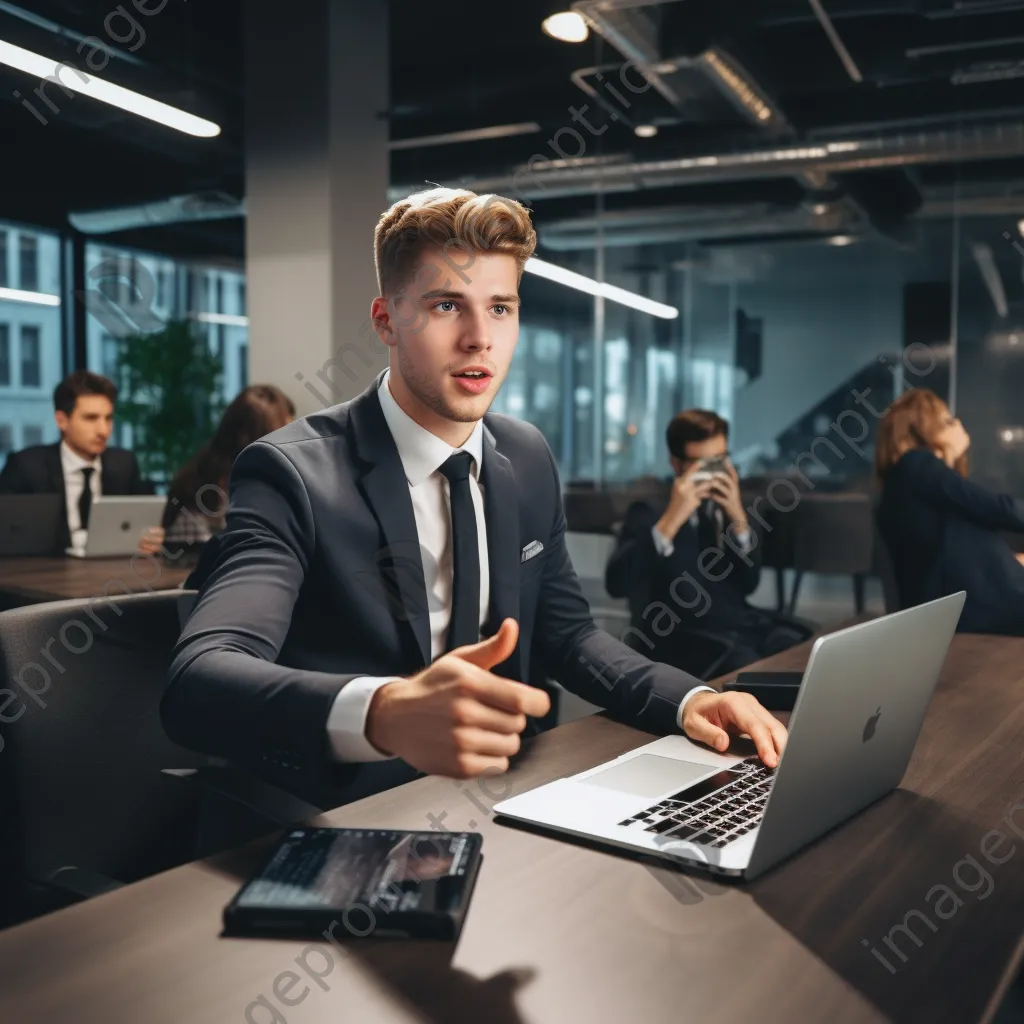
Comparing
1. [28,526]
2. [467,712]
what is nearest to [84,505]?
[28,526]

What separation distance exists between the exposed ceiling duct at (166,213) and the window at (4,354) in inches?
28.4

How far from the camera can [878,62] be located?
4.73 meters

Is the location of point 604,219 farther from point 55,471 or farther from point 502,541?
point 502,541

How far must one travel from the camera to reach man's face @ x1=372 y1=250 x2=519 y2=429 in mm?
1502

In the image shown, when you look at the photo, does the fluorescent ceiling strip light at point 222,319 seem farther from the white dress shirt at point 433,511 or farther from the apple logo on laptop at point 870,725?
the apple logo on laptop at point 870,725

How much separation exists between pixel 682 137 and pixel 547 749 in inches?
171

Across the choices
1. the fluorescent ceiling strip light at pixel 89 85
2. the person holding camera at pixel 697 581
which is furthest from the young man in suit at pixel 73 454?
the person holding camera at pixel 697 581

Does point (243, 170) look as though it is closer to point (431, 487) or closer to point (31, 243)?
point (31, 243)

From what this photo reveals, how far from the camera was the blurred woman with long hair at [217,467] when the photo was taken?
3.68 meters

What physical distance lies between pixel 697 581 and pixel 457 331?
9.09 ft

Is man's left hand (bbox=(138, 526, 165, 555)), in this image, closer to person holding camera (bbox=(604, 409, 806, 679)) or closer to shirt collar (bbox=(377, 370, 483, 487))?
person holding camera (bbox=(604, 409, 806, 679))


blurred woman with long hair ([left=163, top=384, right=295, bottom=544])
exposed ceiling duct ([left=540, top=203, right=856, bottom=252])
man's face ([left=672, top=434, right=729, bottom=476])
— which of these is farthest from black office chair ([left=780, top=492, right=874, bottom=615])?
blurred woman with long hair ([left=163, top=384, right=295, bottom=544])

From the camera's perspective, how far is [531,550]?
1.77 meters

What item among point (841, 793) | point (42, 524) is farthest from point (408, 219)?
point (42, 524)
